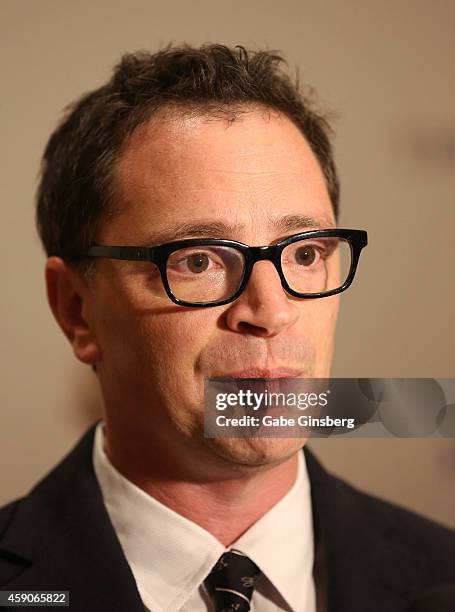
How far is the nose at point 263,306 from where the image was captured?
57 cm

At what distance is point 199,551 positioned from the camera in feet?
2.27

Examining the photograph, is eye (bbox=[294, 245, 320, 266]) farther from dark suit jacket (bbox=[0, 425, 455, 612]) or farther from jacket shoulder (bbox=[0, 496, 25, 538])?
jacket shoulder (bbox=[0, 496, 25, 538])

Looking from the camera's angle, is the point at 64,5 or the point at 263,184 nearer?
the point at 263,184

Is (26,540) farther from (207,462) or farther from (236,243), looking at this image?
(236,243)

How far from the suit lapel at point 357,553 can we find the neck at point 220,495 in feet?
0.17

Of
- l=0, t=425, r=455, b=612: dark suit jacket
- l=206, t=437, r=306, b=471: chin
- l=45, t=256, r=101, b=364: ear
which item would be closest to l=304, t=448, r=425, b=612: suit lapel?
l=0, t=425, r=455, b=612: dark suit jacket

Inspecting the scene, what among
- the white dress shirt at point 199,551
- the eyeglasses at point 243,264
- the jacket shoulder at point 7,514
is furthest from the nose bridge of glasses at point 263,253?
the jacket shoulder at point 7,514

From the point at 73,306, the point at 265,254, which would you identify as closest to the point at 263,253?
the point at 265,254

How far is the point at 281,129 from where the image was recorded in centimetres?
66

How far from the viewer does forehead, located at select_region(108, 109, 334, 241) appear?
1.94 ft

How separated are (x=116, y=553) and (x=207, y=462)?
118 mm

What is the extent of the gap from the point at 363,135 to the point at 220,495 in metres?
0.34

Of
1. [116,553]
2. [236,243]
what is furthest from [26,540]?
[236,243]

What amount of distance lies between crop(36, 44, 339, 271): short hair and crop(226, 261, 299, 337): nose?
14cm
